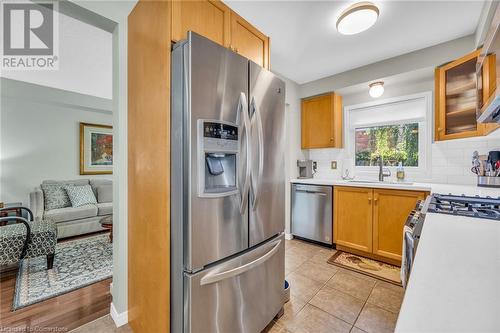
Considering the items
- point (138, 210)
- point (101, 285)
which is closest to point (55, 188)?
point (101, 285)

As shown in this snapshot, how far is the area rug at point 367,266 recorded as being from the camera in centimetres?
221

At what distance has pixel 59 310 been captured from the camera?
1716mm

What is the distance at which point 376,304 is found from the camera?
5.91ft

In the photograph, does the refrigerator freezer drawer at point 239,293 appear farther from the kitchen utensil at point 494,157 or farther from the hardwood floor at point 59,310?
the kitchen utensil at point 494,157

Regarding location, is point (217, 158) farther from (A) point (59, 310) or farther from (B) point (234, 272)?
(A) point (59, 310)

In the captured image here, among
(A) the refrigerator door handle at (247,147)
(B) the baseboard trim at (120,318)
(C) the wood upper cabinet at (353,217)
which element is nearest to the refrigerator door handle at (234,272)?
(A) the refrigerator door handle at (247,147)

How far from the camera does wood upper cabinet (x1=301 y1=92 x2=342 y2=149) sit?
3.20 m

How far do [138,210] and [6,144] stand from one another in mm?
4012

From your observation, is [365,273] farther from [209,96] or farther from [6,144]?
[6,144]

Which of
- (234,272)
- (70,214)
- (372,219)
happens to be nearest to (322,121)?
(372,219)

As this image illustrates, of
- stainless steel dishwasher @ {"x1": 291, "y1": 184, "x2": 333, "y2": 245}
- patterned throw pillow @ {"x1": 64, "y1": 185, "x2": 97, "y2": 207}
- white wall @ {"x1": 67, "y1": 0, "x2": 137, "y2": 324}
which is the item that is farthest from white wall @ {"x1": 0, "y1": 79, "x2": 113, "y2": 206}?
stainless steel dishwasher @ {"x1": 291, "y1": 184, "x2": 333, "y2": 245}

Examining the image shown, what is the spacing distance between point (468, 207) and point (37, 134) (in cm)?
577

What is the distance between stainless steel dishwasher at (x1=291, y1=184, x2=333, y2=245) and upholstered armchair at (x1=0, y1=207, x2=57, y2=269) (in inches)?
119

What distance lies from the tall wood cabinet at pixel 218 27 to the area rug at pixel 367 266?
2377 millimetres
